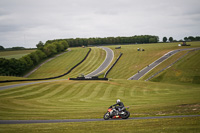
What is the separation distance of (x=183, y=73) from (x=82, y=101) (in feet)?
149

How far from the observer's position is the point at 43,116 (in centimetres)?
2109

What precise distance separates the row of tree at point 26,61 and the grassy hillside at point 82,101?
196 ft

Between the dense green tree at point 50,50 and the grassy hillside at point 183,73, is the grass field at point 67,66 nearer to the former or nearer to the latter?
the dense green tree at point 50,50

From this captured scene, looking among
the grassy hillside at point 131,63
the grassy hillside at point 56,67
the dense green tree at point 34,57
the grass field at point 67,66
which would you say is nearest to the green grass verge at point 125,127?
the grassy hillside at point 131,63

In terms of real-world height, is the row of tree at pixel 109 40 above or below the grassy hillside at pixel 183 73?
above

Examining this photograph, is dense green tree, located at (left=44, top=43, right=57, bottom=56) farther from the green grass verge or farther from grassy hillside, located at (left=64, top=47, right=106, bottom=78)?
the green grass verge

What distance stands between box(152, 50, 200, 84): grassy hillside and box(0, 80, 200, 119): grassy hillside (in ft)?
68.2

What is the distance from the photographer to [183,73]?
64375mm

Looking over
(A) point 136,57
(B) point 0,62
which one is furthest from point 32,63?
(A) point 136,57

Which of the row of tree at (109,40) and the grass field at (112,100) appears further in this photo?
the row of tree at (109,40)

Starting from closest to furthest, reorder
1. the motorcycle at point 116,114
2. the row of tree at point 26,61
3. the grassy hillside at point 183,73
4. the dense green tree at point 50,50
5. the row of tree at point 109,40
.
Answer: the motorcycle at point 116,114 → the grassy hillside at point 183,73 → the row of tree at point 26,61 → the dense green tree at point 50,50 → the row of tree at point 109,40

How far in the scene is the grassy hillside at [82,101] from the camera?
21.2 metres

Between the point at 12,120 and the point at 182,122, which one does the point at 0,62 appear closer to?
the point at 12,120

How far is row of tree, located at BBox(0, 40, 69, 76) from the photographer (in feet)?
310
